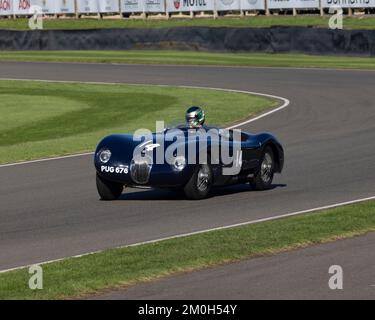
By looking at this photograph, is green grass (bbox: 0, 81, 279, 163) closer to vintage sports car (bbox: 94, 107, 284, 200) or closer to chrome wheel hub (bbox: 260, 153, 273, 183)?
vintage sports car (bbox: 94, 107, 284, 200)

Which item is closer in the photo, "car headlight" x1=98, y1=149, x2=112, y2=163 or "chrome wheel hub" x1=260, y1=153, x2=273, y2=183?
"car headlight" x1=98, y1=149, x2=112, y2=163

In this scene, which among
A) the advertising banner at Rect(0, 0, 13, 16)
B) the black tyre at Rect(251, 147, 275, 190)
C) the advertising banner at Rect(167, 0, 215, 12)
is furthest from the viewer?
the advertising banner at Rect(0, 0, 13, 16)

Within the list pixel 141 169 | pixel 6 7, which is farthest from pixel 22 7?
pixel 141 169

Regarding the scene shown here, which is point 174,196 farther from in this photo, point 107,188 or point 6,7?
point 6,7

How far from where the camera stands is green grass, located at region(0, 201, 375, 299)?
992 cm

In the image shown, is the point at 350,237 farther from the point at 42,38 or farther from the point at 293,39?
the point at 42,38

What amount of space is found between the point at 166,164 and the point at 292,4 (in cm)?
3755

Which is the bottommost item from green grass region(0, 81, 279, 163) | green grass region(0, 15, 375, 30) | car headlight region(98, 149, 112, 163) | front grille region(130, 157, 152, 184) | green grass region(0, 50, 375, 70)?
green grass region(0, 81, 279, 163)

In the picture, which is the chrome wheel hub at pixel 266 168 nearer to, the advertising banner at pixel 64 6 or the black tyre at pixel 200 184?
the black tyre at pixel 200 184

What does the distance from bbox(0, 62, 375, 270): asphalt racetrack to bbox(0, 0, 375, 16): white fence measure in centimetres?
2162

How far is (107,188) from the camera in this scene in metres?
15.8

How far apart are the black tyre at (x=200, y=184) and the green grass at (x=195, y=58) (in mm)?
24795

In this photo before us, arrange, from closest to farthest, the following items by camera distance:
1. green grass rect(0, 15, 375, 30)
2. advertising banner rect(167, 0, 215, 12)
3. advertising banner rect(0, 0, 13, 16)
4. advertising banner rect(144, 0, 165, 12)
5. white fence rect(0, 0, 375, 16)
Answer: green grass rect(0, 15, 375, 30), white fence rect(0, 0, 375, 16), advertising banner rect(167, 0, 215, 12), advertising banner rect(144, 0, 165, 12), advertising banner rect(0, 0, 13, 16)

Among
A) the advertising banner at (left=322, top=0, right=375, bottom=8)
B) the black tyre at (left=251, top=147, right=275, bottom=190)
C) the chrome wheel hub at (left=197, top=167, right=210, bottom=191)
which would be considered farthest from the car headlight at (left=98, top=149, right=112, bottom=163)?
the advertising banner at (left=322, top=0, right=375, bottom=8)
